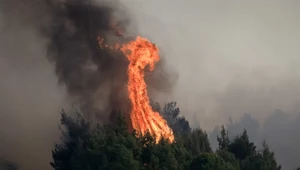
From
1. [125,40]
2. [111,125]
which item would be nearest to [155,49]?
[125,40]

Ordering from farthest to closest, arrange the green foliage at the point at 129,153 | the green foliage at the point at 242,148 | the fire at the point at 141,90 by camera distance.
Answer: the green foliage at the point at 242,148
the fire at the point at 141,90
the green foliage at the point at 129,153

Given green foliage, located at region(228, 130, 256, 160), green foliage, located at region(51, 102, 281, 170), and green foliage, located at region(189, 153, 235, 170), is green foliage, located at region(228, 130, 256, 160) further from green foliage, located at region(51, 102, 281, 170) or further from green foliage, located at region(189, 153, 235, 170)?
green foliage, located at region(189, 153, 235, 170)

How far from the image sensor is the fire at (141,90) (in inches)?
3784

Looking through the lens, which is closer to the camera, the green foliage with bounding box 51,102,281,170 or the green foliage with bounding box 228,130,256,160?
the green foliage with bounding box 51,102,281,170

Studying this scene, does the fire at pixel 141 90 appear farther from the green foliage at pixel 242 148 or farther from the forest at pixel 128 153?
the green foliage at pixel 242 148

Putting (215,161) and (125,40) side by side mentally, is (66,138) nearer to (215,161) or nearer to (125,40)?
(125,40)

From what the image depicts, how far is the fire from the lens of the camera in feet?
315

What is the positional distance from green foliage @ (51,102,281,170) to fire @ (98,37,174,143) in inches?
147

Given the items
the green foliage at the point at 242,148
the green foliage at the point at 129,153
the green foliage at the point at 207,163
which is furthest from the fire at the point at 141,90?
the green foliage at the point at 242,148

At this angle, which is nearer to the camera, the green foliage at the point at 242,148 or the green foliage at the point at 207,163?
the green foliage at the point at 207,163

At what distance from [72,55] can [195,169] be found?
3575 centimetres

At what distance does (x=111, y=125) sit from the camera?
9756cm

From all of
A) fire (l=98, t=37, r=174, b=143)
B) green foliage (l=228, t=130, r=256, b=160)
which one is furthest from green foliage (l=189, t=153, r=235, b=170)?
green foliage (l=228, t=130, r=256, b=160)

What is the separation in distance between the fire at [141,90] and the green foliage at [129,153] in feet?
12.3
